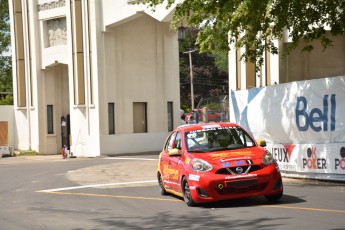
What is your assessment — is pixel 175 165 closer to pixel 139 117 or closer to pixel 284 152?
pixel 284 152

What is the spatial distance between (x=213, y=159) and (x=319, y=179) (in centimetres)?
497

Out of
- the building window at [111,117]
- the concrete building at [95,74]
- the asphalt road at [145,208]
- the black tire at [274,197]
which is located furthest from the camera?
the building window at [111,117]

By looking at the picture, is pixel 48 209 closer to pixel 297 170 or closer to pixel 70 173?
pixel 297 170

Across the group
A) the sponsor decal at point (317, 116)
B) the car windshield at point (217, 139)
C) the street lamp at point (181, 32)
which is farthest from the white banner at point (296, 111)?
the street lamp at point (181, 32)

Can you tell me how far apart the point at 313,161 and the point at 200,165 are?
510cm

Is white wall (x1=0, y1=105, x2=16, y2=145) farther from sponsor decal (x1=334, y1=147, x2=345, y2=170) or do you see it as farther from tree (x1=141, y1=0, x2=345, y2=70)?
sponsor decal (x1=334, y1=147, x2=345, y2=170)

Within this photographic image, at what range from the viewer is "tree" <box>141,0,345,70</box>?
15336 mm

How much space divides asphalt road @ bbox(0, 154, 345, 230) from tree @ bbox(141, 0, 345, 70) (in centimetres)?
390

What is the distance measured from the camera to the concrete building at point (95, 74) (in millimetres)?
32438

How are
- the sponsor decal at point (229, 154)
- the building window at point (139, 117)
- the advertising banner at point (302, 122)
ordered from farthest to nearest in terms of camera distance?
the building window at point (139, 117)
the advertising banner at point (302, 122)
the sponsor decal at point (229, 154)

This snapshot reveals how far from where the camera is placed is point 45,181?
19781mm

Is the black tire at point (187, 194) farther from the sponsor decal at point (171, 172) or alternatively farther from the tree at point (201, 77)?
the tree at point (201, 77)

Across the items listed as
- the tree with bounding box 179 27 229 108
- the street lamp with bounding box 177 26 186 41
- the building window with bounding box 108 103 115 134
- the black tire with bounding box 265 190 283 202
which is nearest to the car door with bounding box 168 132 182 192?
the black tire with bounding box 265 190 283 202

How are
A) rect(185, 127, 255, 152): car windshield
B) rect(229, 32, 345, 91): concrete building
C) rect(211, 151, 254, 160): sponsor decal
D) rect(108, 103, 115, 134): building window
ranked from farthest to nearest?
rect(108, 103, 115, 134): building window → rect(229, 32, 345, 91): concrete building → rect(185, 127, 255, 152): car windshield → rect(211, 151, 254, 160): sponsor decal
